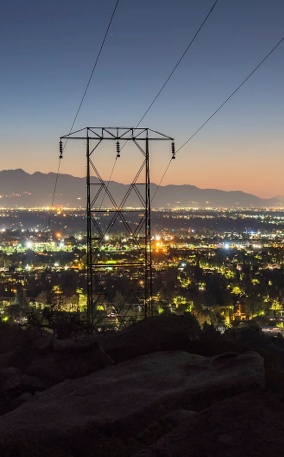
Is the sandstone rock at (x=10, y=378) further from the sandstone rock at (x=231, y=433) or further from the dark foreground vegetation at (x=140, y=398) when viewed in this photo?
the sandstone rock at (x=231, y=433)

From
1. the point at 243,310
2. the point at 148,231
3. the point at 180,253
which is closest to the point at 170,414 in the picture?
the point at 148,231

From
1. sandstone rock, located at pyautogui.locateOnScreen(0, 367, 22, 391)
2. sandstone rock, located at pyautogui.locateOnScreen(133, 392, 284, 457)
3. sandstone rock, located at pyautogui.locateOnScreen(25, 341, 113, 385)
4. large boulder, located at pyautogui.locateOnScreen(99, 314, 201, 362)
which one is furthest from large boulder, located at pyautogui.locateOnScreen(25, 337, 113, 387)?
sandstone rock, located at pyautogui.locateOnScreen(133, 392, 284, 457)

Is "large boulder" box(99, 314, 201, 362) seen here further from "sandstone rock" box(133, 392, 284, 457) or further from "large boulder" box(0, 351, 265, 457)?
"sandstone rock" box(133, 392, 284, 457)

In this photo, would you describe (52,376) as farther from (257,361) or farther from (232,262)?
(232,262)

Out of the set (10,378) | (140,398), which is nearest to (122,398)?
(140,398)

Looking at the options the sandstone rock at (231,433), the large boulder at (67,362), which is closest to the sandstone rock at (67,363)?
the large boulder at (67,362)

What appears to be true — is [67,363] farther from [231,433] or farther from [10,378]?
[231,433]

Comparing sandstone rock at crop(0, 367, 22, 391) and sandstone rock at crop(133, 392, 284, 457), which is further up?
sandstone rock at crop(133, 392, 284, 457)
